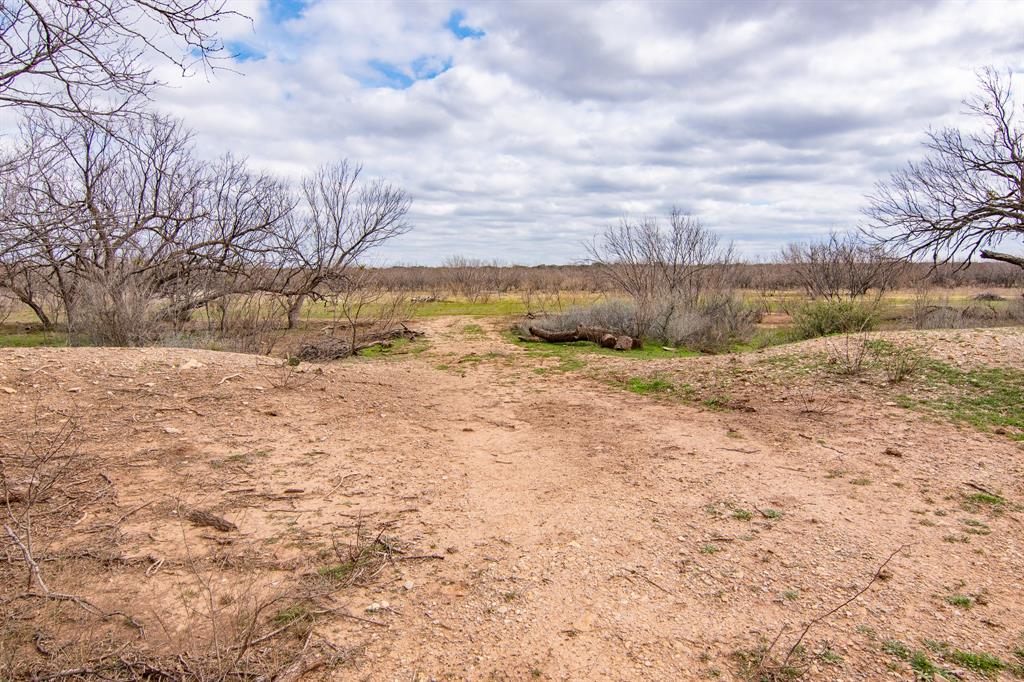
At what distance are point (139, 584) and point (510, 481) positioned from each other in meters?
2.64

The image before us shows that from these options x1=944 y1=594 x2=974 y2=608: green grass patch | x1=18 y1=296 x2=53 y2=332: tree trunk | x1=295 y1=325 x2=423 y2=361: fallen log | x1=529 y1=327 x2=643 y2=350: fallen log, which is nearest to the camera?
x1=944 y1=594 x2=974 y2=608: green grass patch

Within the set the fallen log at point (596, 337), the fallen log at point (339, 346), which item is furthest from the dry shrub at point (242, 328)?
the fallen log at point (596, 337)

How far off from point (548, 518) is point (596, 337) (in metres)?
10.3

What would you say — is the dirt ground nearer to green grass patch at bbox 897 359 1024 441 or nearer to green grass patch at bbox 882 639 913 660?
green grass patch at bbox 882 639 913 660

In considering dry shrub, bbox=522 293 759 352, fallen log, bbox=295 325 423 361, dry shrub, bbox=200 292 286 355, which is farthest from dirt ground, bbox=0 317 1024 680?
dry shrub, bbox=522 293 759 352

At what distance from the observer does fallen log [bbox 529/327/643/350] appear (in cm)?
1360

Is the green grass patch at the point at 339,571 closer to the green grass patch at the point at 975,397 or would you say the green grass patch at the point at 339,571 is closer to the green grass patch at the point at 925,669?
the green grass patch at the point at 925,669

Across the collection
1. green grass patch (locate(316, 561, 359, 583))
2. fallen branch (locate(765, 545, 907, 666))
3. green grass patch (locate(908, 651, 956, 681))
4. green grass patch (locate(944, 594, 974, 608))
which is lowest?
green grass patch (locate(908, 651, 956, 681))

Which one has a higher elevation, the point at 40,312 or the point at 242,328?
the point at 40,312

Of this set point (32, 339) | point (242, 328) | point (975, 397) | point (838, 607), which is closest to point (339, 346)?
point (242, 328)

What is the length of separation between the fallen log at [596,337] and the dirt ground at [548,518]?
595 cm

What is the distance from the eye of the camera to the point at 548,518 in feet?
13.4

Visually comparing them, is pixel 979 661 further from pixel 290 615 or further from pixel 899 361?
pixel 899 361

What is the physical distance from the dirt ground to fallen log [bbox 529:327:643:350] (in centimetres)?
595
